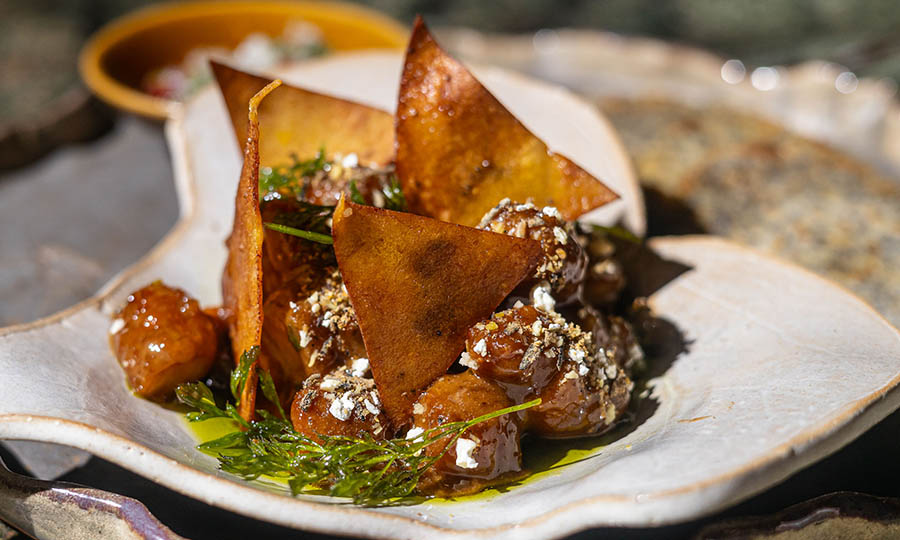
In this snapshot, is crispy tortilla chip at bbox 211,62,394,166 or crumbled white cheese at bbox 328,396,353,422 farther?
crispy tortilla chip at bbox 211,62,394,166

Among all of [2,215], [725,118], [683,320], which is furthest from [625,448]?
[2,215]

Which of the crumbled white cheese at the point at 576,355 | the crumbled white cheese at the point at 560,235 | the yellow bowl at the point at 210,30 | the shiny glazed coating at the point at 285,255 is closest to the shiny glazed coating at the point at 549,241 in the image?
the crumbled white cheese at the point at 560,235

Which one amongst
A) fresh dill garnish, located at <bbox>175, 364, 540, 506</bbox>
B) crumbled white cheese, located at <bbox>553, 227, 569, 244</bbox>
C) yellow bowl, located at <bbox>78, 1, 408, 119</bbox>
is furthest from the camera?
yellow bowl, located at <bbox>78, 1, 408, 119</bbox>

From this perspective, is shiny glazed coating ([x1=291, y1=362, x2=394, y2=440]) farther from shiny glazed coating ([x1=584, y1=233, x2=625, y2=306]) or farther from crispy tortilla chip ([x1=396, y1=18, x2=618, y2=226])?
shiny glazed coating ([x1=584, y1=233, x2=625, y2=306])

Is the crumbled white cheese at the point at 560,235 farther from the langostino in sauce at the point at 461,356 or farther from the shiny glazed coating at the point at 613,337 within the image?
the shiny glazed coating at the point at 613,337

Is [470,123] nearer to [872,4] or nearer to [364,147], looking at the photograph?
[364,147]

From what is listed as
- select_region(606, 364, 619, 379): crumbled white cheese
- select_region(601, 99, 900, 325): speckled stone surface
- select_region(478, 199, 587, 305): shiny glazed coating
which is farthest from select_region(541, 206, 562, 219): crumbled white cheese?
select_region(601, 99, 900, 325): speckled stone surface

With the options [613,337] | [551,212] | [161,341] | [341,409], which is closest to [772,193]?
[613,337]
